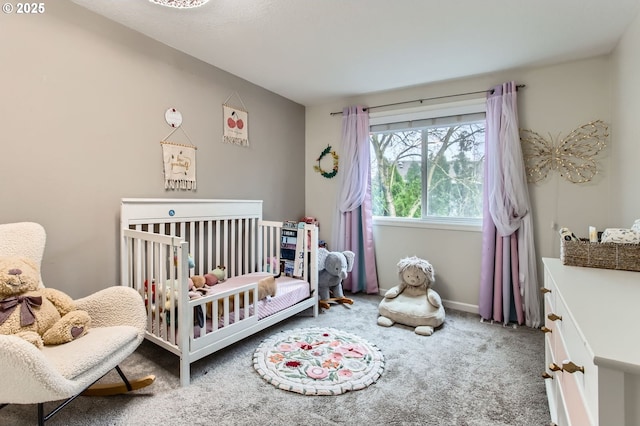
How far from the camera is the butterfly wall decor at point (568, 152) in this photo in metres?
2.52

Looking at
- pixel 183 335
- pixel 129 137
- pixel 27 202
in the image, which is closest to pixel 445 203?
pixel 183 335

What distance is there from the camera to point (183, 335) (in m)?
1.77

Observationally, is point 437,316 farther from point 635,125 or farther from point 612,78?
point 612,78

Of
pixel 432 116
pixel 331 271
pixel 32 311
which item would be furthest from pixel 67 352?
pixel 432 116

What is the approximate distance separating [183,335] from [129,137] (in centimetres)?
140

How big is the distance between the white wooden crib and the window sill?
1056mm

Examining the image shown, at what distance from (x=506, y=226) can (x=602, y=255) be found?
124 cm

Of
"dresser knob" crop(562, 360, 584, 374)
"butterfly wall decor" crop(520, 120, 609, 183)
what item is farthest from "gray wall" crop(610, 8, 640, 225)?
"dresser knob" crop(562, 360, 584, 374)

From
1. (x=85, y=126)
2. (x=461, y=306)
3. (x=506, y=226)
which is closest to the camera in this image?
(x=85, y=126)

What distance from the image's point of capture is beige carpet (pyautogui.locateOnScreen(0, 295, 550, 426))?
152cm

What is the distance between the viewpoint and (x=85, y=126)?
2008 millimetres

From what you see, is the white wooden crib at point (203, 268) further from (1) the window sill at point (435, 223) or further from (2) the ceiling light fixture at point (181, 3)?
(2) the ceiling light fixture at point (181, 3)

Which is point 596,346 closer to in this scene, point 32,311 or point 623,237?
point 623,237

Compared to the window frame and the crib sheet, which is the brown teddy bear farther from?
the window frame
